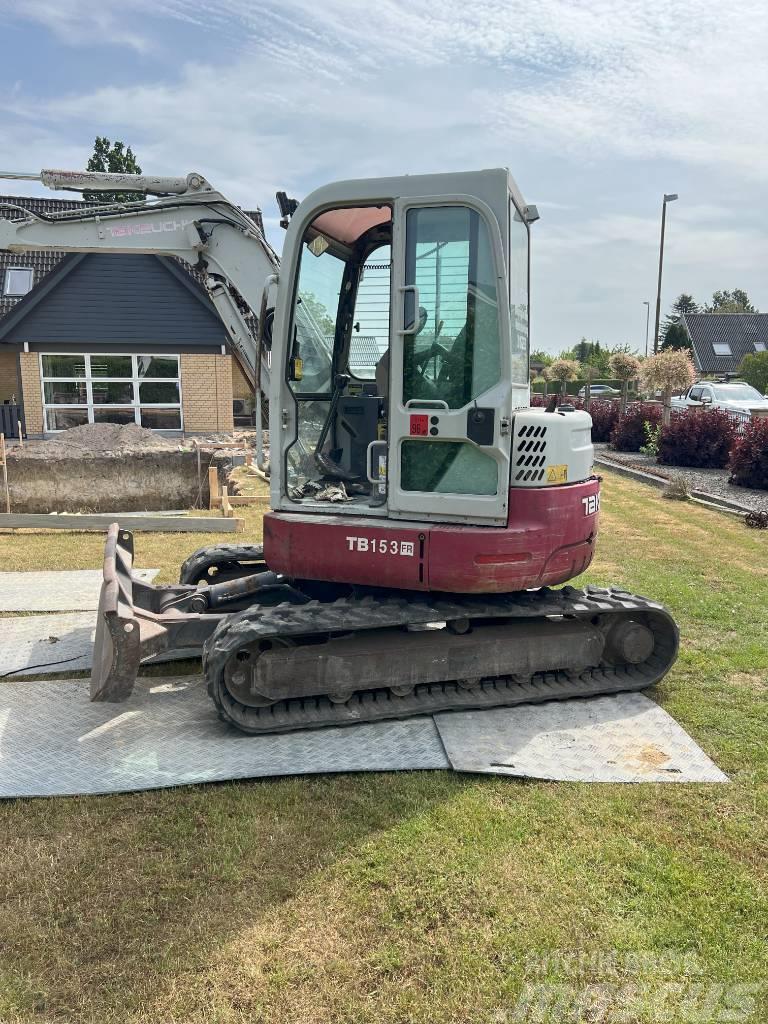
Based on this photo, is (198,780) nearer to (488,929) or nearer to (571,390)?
(488,929)

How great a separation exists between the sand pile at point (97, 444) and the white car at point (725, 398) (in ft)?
49.1

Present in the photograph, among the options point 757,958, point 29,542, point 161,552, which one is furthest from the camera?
point 29,542

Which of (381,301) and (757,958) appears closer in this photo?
(757,958)

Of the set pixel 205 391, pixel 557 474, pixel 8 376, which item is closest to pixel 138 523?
pixel 557 474

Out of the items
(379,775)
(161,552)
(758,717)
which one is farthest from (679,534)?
(379,775)

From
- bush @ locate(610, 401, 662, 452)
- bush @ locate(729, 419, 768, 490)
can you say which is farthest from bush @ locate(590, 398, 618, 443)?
bush @ locate(729, 419, 768, 490)

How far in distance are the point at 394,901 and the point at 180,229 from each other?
5054 mm

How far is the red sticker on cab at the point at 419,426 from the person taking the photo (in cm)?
434

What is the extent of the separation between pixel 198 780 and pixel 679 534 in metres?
7.70

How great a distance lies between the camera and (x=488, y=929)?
2.88m

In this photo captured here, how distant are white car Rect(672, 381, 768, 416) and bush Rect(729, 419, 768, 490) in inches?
347

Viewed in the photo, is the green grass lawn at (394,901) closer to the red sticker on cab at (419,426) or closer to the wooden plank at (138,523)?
Result: the red sticker on cab at (419,426)

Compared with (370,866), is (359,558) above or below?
above

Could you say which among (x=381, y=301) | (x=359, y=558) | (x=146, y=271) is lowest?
(x=359, y=558)
